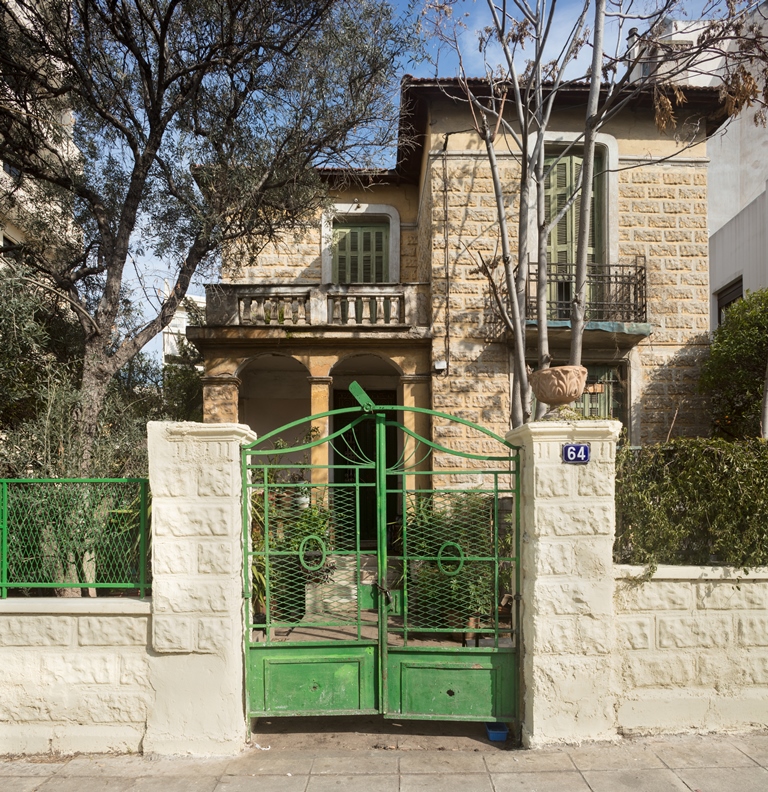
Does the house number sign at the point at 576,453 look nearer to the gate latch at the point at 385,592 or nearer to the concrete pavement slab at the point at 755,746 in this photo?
the gate latch at the point at 385,592

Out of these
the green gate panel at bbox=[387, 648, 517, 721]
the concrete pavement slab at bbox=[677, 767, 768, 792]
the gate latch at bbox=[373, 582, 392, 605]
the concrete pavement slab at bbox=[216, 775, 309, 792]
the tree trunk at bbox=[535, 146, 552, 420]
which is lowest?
the concrete pavement slab at bbox=[216, 775, 309, 792]

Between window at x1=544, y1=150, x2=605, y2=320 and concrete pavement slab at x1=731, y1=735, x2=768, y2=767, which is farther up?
window at x1=544, y1=150, x2=605, y2=320

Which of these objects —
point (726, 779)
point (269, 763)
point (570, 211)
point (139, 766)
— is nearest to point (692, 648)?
point (726, 779)

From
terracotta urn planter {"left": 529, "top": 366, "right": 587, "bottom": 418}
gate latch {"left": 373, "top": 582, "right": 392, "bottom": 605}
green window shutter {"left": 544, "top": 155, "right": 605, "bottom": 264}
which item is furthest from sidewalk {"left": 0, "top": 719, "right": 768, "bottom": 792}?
green window shutter {"left": 544, "top": 155, "right": 605, "bottom": 264}

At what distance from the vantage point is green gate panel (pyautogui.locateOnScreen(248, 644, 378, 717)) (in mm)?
4781

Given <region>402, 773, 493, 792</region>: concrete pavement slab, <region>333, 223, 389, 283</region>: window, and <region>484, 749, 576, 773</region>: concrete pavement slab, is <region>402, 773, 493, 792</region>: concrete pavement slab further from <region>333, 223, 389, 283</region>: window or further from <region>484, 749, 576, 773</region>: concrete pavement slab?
<region>333, 223, 389, 283</region>: window

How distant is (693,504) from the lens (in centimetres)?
490

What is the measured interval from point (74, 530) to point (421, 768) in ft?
10.5

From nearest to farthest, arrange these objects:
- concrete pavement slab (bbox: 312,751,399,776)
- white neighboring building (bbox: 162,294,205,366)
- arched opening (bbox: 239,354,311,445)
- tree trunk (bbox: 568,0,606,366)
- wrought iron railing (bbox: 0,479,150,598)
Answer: concrete pavement slab (bbox: 312,751,399,776), wrought iron railing (bbox: 0,479,150,598), tree trunk (bbox: 568,0,606,366), arched opening (bbox: 239,354,311,445), white neighboring building (bbox: 162,294,205,366)

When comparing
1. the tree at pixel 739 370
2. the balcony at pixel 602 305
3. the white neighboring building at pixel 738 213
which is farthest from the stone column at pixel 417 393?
the white neighboring building at pixel 738 213

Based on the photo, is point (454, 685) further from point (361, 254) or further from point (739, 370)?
point (361, 254)

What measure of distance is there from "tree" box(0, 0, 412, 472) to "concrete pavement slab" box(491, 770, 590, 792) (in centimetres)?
559

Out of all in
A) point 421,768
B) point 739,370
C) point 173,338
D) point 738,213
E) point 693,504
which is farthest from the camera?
point 173,338

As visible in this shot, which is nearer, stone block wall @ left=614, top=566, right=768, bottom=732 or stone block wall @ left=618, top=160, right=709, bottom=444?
stone block wall @ left=614, top=566, right=768, bottom=732
